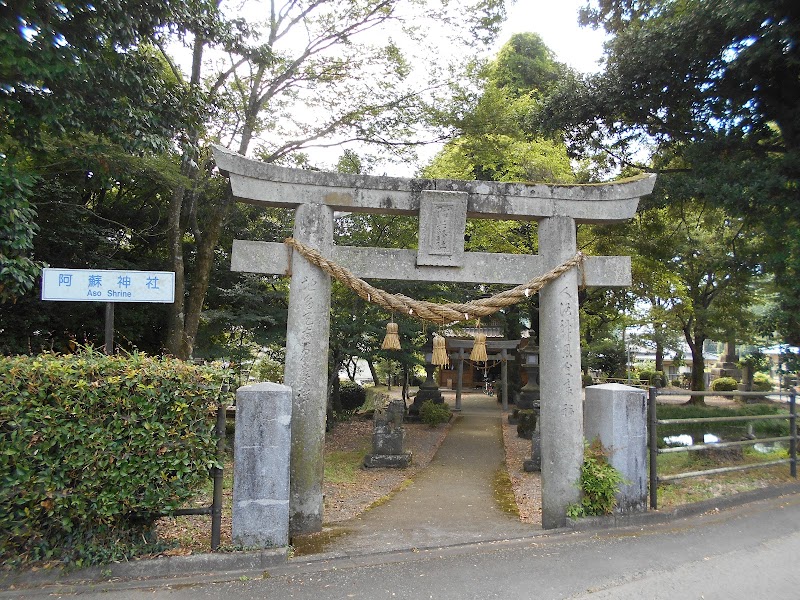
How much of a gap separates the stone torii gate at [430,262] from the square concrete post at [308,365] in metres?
0.01

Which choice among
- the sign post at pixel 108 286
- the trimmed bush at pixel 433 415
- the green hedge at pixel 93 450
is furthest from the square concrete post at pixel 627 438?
the trimmed bush at pixel 433 415

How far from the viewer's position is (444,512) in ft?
22.0

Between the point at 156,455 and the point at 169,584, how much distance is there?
3.13 ft

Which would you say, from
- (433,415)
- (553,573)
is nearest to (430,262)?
(553,573)

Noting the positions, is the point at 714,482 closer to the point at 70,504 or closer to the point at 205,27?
the point at 70,504

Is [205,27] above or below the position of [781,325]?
above

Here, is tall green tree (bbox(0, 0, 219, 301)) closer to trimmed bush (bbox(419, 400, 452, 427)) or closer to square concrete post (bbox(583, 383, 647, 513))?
square concrete post (bbox(583, 383, 647, 513))

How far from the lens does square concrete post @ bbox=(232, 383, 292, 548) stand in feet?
13.6

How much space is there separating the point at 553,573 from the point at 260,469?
99.7 inches

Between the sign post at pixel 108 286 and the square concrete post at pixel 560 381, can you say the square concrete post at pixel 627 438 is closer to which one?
the square concrete post at pixel 560 381

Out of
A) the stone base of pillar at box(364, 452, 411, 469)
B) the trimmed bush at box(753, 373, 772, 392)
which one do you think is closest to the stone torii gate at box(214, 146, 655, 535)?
the stone base of pillar at box(364, 452, 411, 469)

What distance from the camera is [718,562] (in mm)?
4195

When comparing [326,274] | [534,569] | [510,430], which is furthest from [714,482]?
[510,430]

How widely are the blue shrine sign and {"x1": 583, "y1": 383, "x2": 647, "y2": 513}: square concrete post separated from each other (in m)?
4.54
